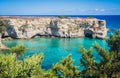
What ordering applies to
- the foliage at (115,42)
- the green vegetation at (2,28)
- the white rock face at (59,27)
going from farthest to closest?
the white rock face at (59,27) < the green vegetation at (2,28) < the foliage at (115,42)

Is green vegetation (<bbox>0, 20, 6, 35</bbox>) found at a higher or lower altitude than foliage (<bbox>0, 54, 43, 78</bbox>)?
lower

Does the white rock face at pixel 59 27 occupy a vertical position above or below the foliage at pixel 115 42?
below

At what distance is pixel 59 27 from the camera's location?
3656 inches

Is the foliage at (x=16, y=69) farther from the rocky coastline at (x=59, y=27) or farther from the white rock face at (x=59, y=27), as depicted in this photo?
the white rock face at (x=59, y=27)

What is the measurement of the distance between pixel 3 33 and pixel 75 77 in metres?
58.8

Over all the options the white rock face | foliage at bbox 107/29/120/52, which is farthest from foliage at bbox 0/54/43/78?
the white rock face

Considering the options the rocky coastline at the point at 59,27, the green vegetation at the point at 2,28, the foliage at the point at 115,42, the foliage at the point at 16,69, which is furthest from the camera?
the rocky coastline at the point at 59,27

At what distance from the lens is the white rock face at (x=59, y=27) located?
290ft

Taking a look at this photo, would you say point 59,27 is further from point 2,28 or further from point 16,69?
point 16,69

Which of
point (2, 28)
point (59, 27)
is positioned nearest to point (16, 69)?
point (2, 28)

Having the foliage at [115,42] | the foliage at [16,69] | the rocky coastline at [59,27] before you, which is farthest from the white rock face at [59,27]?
the foliage at [16,69]

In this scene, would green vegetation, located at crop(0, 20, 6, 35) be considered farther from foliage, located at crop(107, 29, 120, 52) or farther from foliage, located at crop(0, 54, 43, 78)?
foliage, located at crop(0, 54, 43, 78)

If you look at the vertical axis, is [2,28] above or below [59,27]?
above

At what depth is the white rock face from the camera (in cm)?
8834
